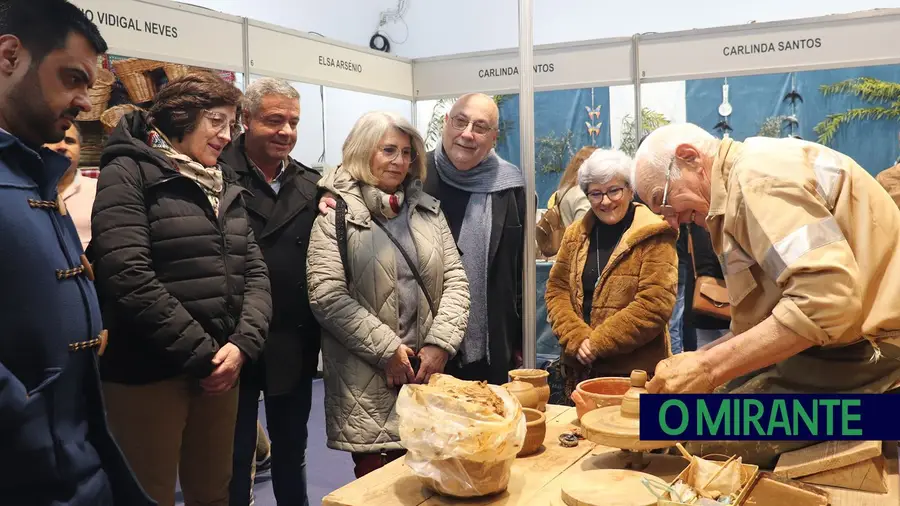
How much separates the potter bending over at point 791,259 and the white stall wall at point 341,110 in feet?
9.96

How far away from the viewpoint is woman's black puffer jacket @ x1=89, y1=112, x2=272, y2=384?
1847 millimetres

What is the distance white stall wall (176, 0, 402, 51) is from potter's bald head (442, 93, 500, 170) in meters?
2.23

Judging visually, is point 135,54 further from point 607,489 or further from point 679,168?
point 607,489

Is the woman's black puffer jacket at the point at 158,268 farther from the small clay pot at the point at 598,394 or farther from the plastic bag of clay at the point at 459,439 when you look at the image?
the small clay pot at the point at 598,394

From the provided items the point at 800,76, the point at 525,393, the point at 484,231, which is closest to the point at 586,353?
the point at 484,231

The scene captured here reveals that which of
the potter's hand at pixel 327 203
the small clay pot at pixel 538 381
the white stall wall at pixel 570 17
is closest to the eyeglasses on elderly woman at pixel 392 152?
the potter's hand at pixel 327 203

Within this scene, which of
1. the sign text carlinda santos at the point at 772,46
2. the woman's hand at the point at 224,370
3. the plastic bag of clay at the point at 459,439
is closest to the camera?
the plastic bag of clay at the point at 459,439

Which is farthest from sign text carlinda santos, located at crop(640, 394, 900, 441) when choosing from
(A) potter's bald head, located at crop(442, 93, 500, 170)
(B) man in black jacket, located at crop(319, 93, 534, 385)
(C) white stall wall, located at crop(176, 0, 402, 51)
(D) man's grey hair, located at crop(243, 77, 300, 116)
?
(C) white stall wall, located at crop(176, 0, 402, 51)

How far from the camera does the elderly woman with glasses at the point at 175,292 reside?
186 cm

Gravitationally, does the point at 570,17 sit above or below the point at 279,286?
above

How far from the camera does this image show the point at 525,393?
1731mm

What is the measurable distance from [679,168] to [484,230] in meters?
0.99

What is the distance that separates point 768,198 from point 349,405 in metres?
1.35

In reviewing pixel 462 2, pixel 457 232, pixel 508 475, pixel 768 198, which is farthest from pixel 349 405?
pixel 462 2
